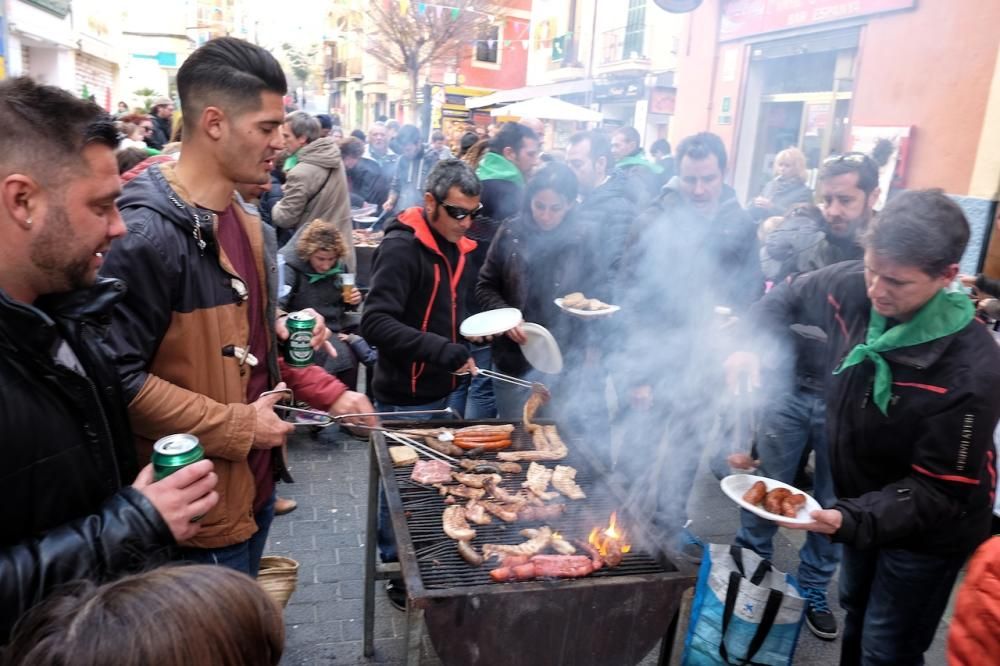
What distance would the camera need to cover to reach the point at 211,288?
2055mm

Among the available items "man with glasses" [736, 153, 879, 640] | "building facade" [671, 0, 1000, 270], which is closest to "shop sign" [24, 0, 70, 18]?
"building facade" [671, 0, 1000, 270]

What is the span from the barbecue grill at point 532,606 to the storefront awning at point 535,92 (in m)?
20.3

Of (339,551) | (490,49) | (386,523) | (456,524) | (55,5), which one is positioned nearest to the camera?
(456,524)

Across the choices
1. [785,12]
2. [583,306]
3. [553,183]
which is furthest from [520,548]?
[785,12]

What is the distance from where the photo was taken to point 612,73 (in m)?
19.7

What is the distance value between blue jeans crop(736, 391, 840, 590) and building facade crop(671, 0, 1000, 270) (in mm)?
2724

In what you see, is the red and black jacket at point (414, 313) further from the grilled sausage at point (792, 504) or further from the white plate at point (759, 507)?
the grilled sausage at point (792, 504)

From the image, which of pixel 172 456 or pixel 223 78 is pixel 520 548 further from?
pixel 223 78

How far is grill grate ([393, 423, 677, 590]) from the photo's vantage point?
2.27 meters

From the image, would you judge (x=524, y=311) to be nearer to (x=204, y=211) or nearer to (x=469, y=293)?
(x=469, y=293)

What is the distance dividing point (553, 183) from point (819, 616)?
10.1ft

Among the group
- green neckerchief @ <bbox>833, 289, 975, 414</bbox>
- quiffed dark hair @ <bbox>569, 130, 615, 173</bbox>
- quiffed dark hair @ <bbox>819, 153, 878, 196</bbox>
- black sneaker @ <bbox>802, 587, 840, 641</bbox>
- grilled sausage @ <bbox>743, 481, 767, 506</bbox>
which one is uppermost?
quiffed dark hair @ <bbox>569, 130, 615, 173</bbox>

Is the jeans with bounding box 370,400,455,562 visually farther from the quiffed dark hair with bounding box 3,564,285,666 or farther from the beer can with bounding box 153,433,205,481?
the quiffed dark hair with bounding box 3,564,285,666

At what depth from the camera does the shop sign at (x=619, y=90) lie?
1839 centimetres
